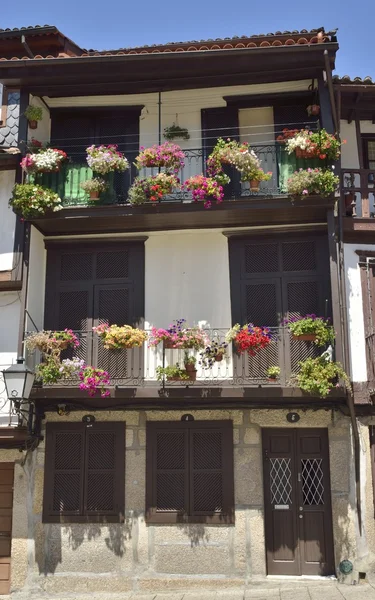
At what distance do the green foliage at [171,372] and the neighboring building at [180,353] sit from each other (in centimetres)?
18

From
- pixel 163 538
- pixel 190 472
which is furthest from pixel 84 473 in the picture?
pixel 190 472

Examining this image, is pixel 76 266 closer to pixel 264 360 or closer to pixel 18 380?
pixel 18 380

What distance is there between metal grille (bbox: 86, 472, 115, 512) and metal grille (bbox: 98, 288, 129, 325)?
9.55ft

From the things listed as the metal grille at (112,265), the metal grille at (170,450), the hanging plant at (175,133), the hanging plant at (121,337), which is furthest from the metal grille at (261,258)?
the metal grille at (170,450)

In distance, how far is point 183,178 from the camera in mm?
12891

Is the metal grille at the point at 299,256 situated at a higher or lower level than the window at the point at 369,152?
lower

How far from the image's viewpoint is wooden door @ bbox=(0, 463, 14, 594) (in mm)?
11641

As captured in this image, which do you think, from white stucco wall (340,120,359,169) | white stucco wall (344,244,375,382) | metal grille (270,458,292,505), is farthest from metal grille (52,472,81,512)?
white stucco wall (340,120,359,169)

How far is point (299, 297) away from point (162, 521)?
481 cm

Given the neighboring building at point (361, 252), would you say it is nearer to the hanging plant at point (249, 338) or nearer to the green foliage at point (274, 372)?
the green foliage at point (274, 372)

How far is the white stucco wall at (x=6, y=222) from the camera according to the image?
41.1ft

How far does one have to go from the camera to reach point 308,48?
11.8 metres

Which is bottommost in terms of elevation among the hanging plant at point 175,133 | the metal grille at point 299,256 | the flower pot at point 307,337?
the flower pot at point 307,337

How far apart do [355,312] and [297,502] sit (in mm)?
3592
